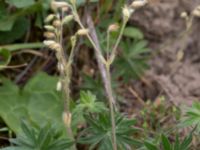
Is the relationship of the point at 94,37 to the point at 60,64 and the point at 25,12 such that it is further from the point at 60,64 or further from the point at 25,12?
the point at 60,64

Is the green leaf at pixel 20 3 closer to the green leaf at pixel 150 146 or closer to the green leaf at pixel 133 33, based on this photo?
the green leaf at pixel 133 33

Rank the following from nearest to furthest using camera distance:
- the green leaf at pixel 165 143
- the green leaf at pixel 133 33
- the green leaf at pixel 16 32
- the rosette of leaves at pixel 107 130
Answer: the green leaf at pixel 165 143, the rosette of leaves at pixel 107 130, the green leaf at pixel 16 32, the green leaf at pixel 133 33

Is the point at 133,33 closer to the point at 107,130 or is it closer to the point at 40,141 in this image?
the point at 107,130

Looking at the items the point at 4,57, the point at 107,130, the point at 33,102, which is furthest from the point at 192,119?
the point at 4,57

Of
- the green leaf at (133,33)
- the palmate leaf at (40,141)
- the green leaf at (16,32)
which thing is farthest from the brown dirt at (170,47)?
the palmate leaf at (40,141)

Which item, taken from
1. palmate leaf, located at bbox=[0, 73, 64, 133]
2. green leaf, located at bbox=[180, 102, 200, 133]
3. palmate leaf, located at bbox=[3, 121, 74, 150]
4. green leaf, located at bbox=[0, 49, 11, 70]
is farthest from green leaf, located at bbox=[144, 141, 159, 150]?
green leaf, located at bbox=[0, 49, 11, 70]
